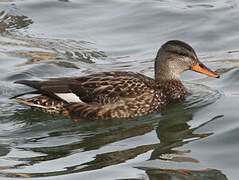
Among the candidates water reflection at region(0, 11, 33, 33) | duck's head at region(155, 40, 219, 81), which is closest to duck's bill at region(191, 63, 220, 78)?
duck's head at region(155, 40, 219, 81)

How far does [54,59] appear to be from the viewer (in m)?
13.0

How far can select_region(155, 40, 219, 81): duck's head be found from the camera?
1073 cm

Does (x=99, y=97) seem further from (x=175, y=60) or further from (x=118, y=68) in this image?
(x=118, y=68)

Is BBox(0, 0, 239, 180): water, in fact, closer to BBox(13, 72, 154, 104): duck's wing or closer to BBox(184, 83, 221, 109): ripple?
BBox(184, 83, 221, 109): ripple

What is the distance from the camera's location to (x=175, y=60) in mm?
10797

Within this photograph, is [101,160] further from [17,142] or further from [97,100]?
[97,100]

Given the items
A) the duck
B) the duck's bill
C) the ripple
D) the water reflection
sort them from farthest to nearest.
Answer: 1. the water reflection
2. the duck's bill
3. the ripple
4. the duck

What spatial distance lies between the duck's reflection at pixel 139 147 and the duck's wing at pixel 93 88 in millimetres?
409

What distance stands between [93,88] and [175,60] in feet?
4.94

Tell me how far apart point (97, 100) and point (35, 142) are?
4.52 feet

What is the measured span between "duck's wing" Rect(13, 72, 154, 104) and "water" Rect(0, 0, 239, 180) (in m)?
0.35

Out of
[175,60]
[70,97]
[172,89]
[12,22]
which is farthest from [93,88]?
[12,22]

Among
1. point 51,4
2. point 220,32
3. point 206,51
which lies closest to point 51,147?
point 206,51

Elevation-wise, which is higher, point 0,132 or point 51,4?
point 51,4
